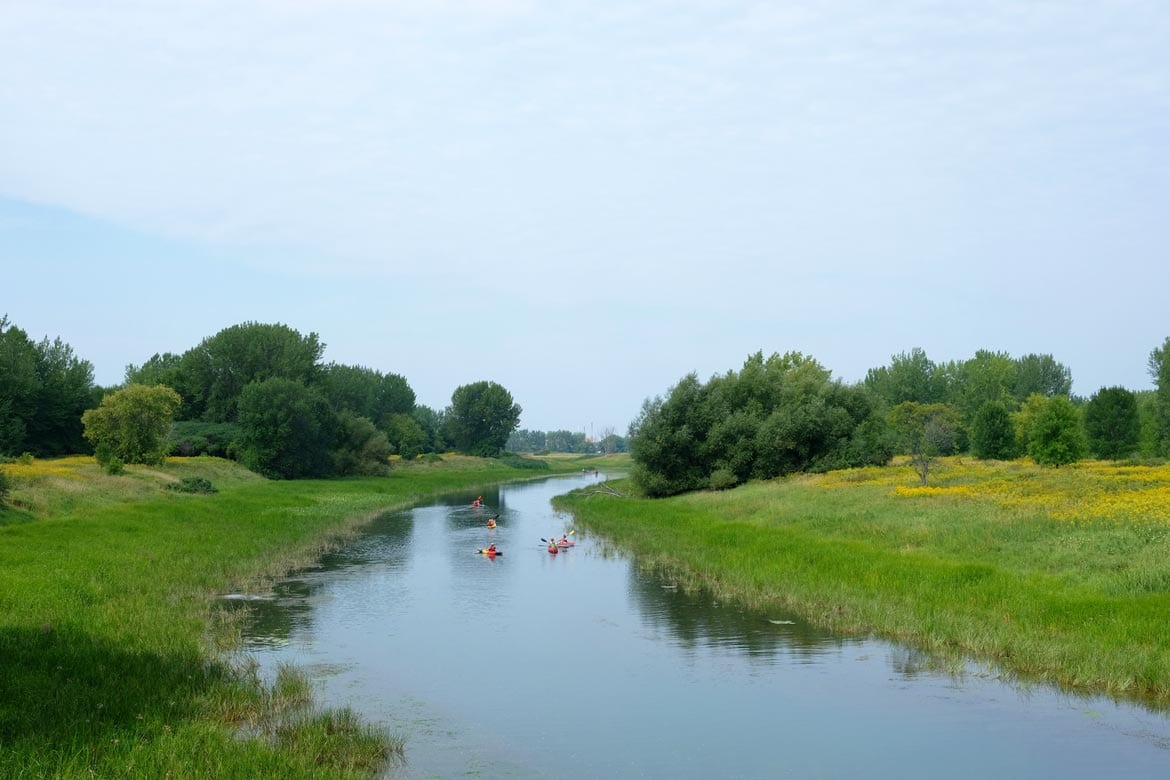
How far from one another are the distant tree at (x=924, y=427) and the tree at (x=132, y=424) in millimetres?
46876

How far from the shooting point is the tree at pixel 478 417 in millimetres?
164125

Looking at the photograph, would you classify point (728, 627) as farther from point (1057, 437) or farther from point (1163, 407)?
point (1163, 407)

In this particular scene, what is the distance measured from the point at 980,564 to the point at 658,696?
10.1 meters

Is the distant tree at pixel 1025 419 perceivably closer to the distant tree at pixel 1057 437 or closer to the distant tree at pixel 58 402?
the distant tree at pixel 1057 437

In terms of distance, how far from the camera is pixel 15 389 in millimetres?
65375

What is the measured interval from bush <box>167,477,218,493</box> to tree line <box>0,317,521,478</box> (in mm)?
4016

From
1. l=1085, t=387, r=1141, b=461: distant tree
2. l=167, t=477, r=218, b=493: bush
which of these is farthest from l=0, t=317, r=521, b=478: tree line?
l=1085, t=387, r=1141, b=461: distant tree

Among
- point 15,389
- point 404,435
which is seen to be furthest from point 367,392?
point 15,389

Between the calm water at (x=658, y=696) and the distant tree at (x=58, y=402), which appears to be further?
the distant tree at (x=58, y=402)

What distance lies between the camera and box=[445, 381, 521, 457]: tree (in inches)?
6462

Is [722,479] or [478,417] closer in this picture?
[722,479]

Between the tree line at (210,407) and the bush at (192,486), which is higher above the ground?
the tree line at (210,407)

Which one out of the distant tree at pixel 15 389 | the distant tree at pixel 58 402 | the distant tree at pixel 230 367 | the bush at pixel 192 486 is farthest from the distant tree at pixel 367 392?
the bush at pixel 192 486

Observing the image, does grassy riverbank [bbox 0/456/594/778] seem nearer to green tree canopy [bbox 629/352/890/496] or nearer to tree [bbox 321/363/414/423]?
green tree canopy [bbox 629/352/890/496]
